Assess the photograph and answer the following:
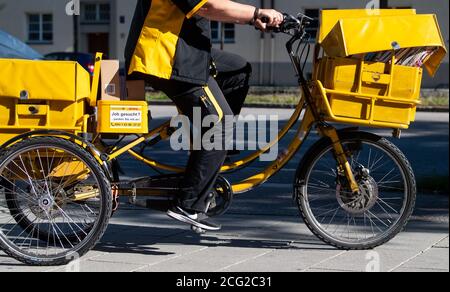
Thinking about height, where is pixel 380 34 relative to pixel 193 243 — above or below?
above

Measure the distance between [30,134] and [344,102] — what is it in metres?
1.93

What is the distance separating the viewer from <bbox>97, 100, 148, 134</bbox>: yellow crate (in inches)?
212

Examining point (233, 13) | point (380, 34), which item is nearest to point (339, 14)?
point (380, 34)

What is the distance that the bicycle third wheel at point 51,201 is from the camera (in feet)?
17.3

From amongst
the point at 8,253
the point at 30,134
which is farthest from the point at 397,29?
the point at 8,253

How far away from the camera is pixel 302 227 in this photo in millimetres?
6469

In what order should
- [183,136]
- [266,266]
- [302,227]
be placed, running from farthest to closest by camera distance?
[302,227] → [183,136] → [266,266]

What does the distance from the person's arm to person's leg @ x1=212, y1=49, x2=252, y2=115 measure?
460 mm

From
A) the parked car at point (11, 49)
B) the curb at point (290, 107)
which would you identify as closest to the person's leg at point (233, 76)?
the parked car at point (11, 49)

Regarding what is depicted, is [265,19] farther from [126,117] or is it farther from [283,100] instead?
[283,100]

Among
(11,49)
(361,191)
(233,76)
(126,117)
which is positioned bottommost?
(361,191)

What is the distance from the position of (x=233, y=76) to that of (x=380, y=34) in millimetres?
996

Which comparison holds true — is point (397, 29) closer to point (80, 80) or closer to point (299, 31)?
point (299, 31)

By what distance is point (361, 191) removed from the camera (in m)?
5.68
